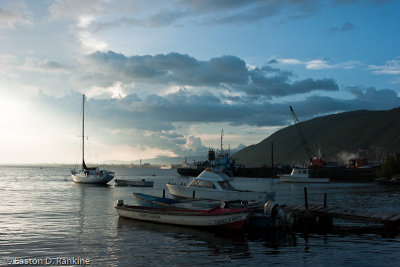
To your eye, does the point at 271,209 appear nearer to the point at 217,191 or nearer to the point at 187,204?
the point at 187,204

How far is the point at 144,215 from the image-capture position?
106ft

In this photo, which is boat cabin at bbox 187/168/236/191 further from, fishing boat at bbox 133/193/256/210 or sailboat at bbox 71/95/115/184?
sailboat at bbox 71/95/115/184

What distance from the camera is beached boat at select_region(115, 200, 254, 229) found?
27.6 metres

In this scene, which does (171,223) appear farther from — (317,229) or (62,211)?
(62,211)

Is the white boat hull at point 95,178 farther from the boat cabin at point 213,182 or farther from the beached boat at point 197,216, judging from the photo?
the beached boat at point 197,216

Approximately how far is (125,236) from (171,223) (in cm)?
468

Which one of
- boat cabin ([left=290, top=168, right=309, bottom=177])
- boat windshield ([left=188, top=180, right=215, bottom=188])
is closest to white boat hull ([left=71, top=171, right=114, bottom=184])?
boat windshield ([left=188, top=180, right=215, bottom=188])

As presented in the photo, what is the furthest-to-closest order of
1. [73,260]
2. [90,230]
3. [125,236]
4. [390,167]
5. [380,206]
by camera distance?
[390,167]
[380,206]
[90,230]
[125,236]
[73,260]

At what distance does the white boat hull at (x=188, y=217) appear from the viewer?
27.7 meters

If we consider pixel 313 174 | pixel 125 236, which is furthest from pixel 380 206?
pixel 313 174

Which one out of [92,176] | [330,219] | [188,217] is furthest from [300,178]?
[188,217]

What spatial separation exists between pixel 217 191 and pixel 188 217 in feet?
40.3

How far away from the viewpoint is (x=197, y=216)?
28.7 metres

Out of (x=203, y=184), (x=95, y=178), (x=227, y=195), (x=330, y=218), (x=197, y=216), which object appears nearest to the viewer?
(x=197, y=216)
